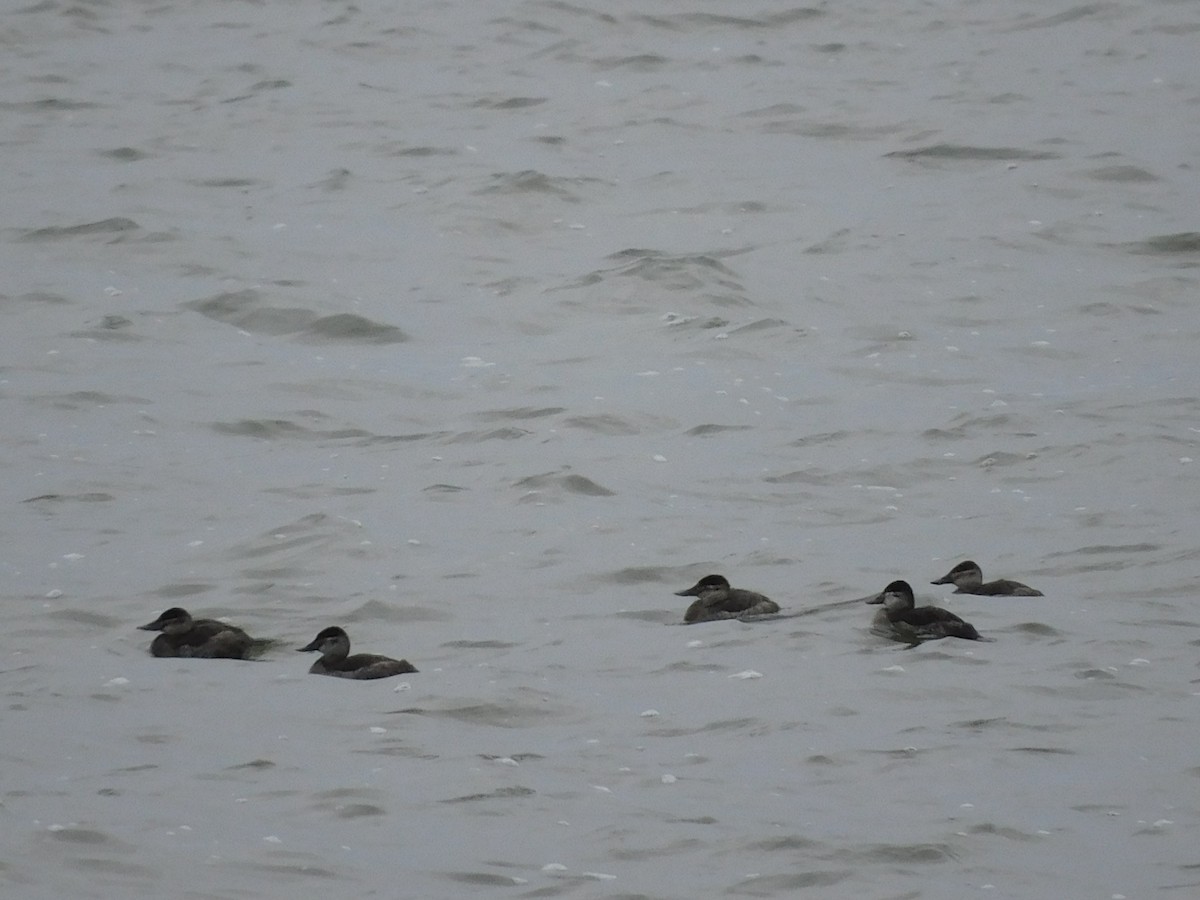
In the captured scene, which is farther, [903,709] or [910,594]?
[910,594]

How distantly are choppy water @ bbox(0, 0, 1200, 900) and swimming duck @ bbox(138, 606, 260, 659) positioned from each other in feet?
0.44

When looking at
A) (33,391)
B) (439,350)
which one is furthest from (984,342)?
(33,391)

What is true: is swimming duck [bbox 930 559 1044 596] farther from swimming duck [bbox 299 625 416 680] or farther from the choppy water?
swimming duck [bbox 299 625 416 680]

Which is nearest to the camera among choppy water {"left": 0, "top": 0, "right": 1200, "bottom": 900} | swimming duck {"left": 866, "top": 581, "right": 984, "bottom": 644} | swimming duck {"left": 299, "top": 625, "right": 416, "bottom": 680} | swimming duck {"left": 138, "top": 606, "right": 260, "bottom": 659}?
choppy water {"left": 0, "top": 0, "right": 1200, "bottom": 900}

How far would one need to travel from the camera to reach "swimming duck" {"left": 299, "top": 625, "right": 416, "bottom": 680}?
11578mm

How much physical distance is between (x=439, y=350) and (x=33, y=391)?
3.91 meters

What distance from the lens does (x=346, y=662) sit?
11609 millimetres

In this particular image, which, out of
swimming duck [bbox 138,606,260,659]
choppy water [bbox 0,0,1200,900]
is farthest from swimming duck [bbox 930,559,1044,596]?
swimming duck [bbox 138,606,260,659]

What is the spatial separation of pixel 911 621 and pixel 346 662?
3.35 m

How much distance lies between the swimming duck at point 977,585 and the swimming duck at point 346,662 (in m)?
3.60

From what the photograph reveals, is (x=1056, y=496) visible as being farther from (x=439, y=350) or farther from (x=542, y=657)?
(x=439, y=350)

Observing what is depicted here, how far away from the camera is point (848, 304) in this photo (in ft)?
69.2

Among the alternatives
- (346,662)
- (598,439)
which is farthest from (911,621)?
(598,439)

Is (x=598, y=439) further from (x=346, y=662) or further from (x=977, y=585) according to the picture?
(x=346, y=662)
